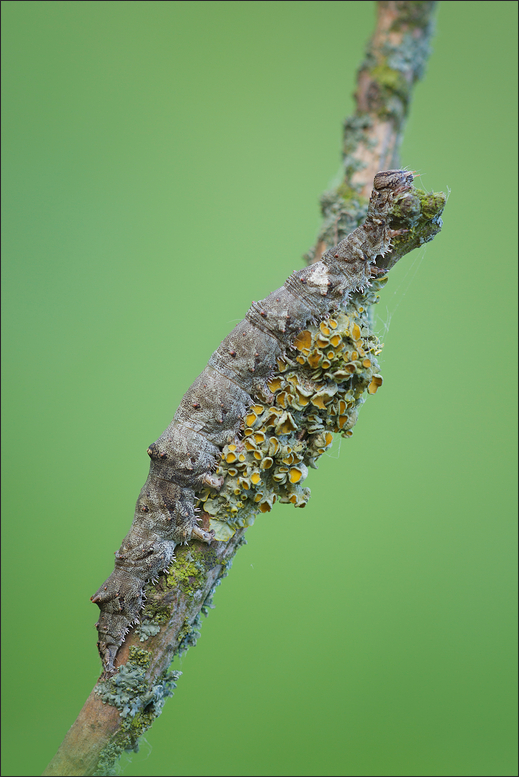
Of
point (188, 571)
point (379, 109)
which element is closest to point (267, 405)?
point (188, 571)

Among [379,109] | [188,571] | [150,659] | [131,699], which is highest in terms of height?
[379,109]

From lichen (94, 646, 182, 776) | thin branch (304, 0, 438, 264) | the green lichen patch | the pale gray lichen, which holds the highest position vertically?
thin branch (304, 0, 438, 264)

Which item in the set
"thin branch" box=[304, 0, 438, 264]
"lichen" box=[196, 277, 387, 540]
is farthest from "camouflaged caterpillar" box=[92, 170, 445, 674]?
"thin branch" box=[304, 0, 438, 264]

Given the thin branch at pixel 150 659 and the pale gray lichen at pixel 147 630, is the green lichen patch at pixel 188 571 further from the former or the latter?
the pale gray lichen at pixel 147 630

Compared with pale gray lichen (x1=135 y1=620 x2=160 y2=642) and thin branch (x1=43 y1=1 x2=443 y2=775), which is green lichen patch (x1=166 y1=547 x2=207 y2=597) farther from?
pale gray lichen (x1=135 y1=620 x2=160 y2=642)

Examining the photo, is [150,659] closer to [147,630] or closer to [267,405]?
[147,630]

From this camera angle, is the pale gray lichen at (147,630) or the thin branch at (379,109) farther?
the thin branch at (379,109)

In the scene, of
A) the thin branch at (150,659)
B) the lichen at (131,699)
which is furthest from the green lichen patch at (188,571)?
the lichen at (131,699)

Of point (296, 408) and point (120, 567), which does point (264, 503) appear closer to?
point (296, 408)

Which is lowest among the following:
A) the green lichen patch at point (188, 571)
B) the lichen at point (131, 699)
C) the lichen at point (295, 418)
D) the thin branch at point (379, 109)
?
the lichen at point (131, 699)

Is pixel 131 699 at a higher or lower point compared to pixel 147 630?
lower
